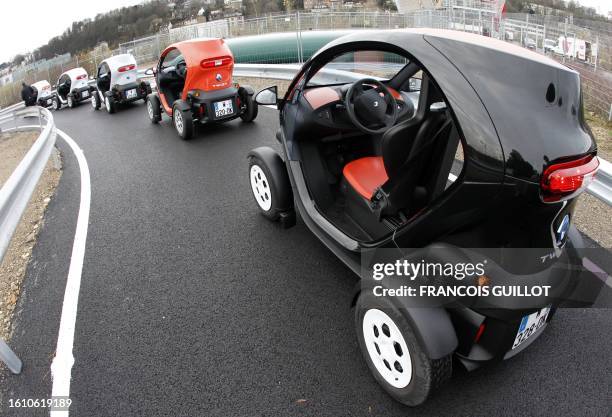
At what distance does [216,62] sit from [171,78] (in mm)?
2060

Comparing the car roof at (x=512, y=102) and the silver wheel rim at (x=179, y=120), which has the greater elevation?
the car roof at (x=512, y=102)

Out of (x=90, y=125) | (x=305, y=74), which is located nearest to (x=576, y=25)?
(x=305, y=74)

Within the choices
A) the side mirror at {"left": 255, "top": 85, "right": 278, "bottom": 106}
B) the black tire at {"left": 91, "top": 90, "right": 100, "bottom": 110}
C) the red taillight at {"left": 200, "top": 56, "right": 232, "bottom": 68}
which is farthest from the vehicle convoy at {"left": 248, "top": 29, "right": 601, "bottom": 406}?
the black tire at {"left": 91, "top": 90, "right": 100, "bottom": 110}

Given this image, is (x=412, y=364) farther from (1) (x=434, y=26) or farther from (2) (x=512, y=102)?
(1) (x=434, y=26)

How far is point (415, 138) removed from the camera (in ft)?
7.47

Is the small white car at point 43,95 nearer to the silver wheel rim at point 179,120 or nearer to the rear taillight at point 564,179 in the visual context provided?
the silver wheel rim at point 179,120

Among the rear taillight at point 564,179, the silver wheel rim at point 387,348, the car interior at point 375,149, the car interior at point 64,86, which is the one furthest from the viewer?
the car interior at point 64,86

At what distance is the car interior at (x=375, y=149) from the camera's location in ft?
7.52

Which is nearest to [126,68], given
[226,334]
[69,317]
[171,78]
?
[171,78]

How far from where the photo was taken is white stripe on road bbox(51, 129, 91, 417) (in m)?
2.60

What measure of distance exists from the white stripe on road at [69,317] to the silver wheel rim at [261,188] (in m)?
1.69

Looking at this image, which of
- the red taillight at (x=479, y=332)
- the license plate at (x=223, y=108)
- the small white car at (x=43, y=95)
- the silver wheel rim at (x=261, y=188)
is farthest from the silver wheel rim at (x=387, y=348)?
the small white car at (x=43, y=95)

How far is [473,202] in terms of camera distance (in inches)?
72.3

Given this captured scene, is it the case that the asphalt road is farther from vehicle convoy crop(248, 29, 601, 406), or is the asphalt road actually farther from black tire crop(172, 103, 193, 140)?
black tire crop(172, 103, 193, 140)
